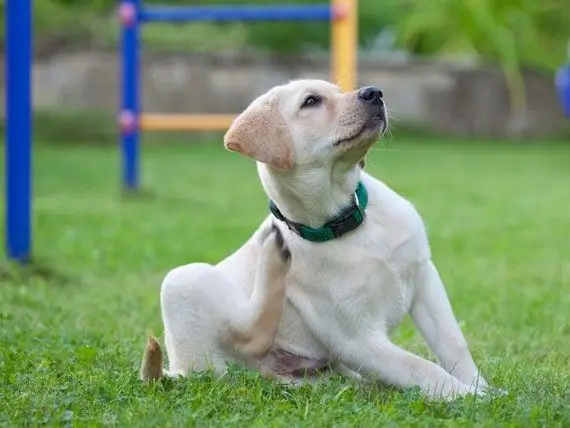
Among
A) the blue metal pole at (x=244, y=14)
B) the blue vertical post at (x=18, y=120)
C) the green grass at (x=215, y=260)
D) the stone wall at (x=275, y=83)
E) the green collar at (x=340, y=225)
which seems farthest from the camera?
the stone wall at (x=275, y=83)

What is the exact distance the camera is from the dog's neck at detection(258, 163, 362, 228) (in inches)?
143

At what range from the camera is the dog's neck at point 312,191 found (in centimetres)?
363

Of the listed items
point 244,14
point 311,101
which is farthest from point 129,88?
point 311,101

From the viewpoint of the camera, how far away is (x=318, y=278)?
141 inches

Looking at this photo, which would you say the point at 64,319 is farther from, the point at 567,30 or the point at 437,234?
the point at 567,30

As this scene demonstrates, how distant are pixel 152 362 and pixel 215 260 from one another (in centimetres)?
317

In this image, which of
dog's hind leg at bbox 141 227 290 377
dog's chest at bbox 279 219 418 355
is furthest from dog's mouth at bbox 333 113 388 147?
dog's hind leg at bbox 141 227 290 377

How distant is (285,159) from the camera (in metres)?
3.56

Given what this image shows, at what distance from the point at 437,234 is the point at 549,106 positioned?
37.6ft

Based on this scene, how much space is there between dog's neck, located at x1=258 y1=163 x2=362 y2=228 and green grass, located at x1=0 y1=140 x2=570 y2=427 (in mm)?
526

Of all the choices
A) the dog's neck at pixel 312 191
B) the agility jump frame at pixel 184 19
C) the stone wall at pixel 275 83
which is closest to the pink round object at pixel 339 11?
the agility jump frame at pixel 184 19

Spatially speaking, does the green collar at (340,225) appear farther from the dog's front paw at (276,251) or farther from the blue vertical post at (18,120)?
the blue vertical post at (18,120)

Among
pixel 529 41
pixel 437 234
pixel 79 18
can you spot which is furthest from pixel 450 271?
pixel 79 18

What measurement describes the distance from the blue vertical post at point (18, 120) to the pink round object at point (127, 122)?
4057 mm
